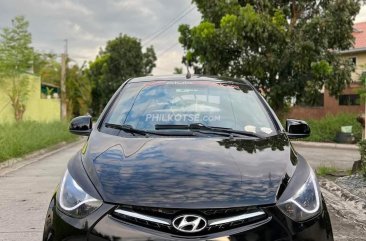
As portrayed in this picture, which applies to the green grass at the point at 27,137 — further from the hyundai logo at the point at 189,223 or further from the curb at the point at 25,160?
the hyundai logo at the point at 189,223

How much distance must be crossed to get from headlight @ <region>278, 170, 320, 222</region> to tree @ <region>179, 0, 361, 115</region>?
577 inches

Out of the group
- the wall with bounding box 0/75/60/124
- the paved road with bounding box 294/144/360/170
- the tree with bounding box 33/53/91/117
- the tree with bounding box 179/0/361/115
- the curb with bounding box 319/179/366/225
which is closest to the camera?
the curb with bounding box 319/179/366/225

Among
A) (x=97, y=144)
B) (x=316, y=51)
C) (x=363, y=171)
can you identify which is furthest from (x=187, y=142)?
(x=316, y=51)

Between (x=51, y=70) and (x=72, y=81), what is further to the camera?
(x=51, y=70)

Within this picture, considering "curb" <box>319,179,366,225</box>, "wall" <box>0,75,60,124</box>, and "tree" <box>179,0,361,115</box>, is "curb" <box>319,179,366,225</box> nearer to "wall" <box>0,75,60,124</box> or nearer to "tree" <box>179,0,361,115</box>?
"tree" <box>179,0,361,115</box>

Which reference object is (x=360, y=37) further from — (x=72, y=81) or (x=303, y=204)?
(x=303, y=204)

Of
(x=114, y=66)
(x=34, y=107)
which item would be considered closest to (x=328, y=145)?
(x=34, y=107)

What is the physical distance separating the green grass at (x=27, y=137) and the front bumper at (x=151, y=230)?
8.91m

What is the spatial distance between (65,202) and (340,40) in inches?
693

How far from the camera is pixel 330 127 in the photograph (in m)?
22.1

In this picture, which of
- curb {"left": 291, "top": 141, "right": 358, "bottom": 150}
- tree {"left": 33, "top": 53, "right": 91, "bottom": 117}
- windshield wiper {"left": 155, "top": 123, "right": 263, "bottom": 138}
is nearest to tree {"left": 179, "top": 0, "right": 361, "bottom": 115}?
curb {"left": 291, "top": 141, "right": 358, "bottom": 150}

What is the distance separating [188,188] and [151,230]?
325 mm

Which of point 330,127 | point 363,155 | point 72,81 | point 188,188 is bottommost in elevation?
point 330,127

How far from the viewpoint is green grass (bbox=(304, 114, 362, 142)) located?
21641 millimetres
